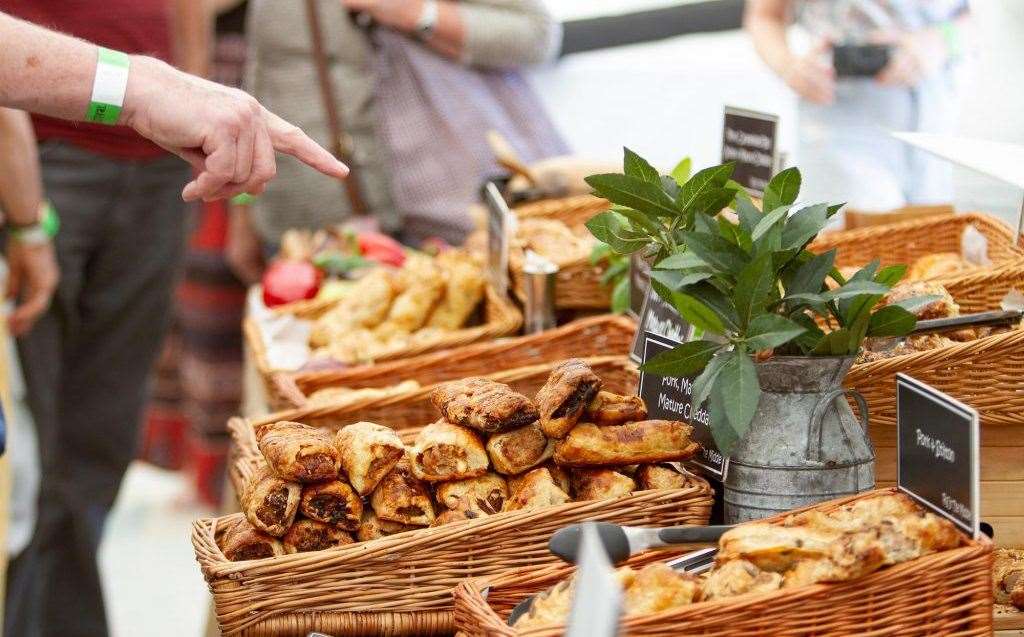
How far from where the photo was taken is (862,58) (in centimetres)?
314

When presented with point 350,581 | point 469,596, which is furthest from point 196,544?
point 469,596

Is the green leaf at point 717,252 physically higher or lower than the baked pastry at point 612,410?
higher

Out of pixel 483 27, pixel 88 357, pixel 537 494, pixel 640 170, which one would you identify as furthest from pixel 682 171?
pixel 88 357

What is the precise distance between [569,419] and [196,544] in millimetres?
429

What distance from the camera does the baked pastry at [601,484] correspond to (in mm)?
1391

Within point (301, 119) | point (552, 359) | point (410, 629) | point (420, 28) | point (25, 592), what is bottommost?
point (25, 592)

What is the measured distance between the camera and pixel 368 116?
3660mm

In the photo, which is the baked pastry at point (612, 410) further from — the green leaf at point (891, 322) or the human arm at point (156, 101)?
the human arm at point (156, 101)

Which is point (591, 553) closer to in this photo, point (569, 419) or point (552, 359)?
point (569, 419)

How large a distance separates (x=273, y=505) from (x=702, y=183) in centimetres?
57

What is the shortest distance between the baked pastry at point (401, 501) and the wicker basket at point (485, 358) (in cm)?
75

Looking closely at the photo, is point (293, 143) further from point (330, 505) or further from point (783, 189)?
point (783, 189)

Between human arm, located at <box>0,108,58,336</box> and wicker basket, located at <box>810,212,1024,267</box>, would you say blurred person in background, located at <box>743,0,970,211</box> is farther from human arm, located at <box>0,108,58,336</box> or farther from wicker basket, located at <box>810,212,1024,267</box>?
human arm, located at <box>0,108,58,336</box>

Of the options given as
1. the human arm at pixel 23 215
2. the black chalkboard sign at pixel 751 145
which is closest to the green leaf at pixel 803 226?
the black chalkboard sign at pixel 751 145
